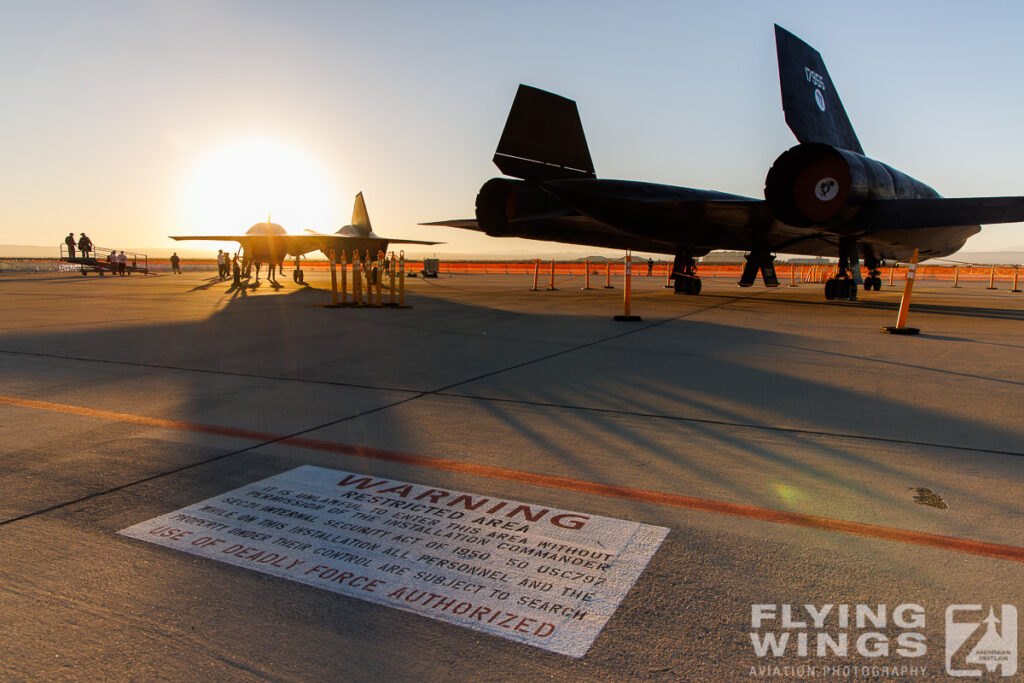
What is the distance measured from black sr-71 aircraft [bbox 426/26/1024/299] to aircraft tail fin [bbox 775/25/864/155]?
0.03 meters

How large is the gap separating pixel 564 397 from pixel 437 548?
2.77 meters

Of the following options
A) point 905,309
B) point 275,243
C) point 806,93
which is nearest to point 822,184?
point 806,93

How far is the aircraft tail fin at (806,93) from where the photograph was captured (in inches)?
475

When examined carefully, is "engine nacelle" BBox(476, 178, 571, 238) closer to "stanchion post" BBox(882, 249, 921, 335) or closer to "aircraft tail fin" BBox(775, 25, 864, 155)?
"aircraft tail fin" BBox(775, 25, 864, 155)

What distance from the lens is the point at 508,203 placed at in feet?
Answer: 44.5

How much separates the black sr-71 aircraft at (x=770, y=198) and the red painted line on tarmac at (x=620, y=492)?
9.29 m

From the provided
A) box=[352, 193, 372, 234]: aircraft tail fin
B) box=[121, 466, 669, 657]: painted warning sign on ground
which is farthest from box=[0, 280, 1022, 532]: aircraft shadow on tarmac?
box=[352, 193, 372, 234]: aircraft tail fin

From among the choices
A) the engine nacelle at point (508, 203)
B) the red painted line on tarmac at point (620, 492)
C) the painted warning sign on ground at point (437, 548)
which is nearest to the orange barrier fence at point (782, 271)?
the engine nacelle at point (508, 203)

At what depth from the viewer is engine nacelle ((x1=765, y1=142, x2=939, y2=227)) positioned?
11609 millimetres

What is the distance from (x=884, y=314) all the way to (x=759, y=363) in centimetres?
716

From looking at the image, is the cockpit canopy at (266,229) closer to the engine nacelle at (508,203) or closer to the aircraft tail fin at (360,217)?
the aircraft tail fin at (360,217)

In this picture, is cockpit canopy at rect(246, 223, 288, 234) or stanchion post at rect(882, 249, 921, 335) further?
cockpit canopy at rect(246, 223, 288, 234)

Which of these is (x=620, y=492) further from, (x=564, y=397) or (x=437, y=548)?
(x=564, y=397)

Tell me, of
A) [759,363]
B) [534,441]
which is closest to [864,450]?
[534,441]
